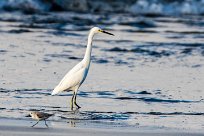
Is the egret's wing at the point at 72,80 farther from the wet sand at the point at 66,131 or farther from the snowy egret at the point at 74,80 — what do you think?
the wet sand at the point at 66,131

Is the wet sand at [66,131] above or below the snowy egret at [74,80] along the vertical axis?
below

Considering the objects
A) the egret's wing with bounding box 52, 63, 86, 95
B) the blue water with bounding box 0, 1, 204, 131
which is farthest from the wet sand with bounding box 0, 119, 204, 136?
the egret's wing with bounding box 52, 63, 86, 95

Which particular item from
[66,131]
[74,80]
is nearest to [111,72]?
[74,80]

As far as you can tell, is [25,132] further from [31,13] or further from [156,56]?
[31,13]

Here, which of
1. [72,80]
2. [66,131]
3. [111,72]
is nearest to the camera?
[66,131]

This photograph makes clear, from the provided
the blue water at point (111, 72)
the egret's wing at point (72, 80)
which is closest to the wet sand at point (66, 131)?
the blue water at point (111, 72)

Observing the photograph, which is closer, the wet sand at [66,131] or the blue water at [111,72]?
the wet sand at [66,131]

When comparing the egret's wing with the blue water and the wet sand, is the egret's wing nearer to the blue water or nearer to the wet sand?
the blue water

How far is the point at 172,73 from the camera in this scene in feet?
48.8

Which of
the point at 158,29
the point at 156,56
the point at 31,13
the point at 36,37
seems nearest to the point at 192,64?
the point at 156,56

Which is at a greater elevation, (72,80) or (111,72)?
(72,80)

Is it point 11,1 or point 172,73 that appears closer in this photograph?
point 172,73

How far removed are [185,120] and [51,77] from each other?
438 cm

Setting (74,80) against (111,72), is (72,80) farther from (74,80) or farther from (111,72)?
(111,72)
